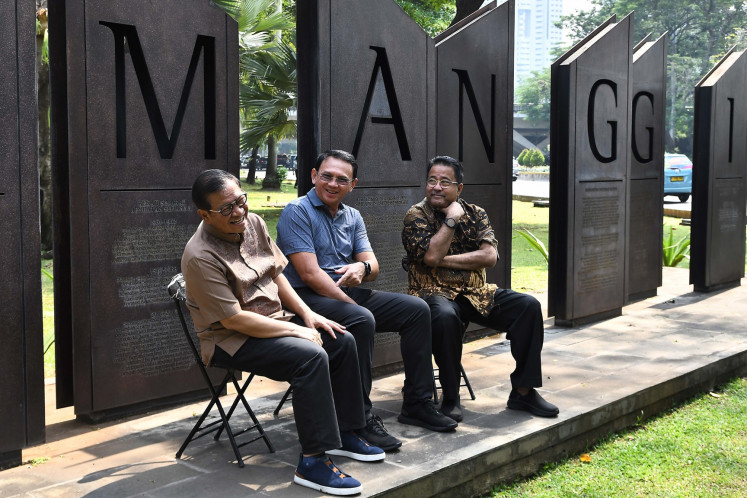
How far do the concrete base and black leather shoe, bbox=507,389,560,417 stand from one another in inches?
1.8

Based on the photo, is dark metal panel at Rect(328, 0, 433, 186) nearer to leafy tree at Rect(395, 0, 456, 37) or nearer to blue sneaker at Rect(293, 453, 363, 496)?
blue sneaker at Rect(293, 453, 363, 496)

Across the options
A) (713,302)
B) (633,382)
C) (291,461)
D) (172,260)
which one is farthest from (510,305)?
(713,302)

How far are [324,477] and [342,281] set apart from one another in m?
1.25

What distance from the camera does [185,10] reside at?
193 inches

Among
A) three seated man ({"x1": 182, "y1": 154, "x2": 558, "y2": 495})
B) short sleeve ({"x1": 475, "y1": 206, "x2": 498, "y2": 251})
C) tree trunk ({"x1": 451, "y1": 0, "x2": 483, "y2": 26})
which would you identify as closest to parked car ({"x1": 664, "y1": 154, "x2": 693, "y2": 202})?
tree trunk ({"x1": 451, "y1": 0, "x2": 483, "y2": 26})

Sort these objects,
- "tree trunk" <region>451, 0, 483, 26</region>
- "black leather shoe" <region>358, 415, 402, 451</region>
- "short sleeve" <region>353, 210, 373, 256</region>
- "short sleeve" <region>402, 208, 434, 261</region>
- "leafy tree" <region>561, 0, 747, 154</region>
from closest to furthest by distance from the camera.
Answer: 1. "black leather shoe" <region>358, 415, 402, 451</region>
2. "short sleeve" <region>353, 210, 373, 256</region>
3. "short sleeve" <region>402, 208, 434, 261</region>
4. "tree trunk" <region>451, 0, 483, 26</region>
5. "leafy tree" <region>561, 0, 747, 154</region>

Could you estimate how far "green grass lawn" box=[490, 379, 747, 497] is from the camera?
4207 mm

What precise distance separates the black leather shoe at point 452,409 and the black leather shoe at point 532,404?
1.13ft

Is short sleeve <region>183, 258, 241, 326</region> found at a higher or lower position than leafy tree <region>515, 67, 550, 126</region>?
lower

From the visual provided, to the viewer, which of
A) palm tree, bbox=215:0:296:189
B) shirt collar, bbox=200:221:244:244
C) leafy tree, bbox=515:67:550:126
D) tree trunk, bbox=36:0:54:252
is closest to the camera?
shirt collar, bbox=200:221:244:244

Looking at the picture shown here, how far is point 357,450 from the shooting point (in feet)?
13.0

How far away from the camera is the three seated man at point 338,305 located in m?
3.69

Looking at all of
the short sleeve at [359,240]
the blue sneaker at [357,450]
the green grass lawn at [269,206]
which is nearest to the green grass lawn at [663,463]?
the blue sneaker at [357,450]

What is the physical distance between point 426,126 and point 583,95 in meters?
1.80
